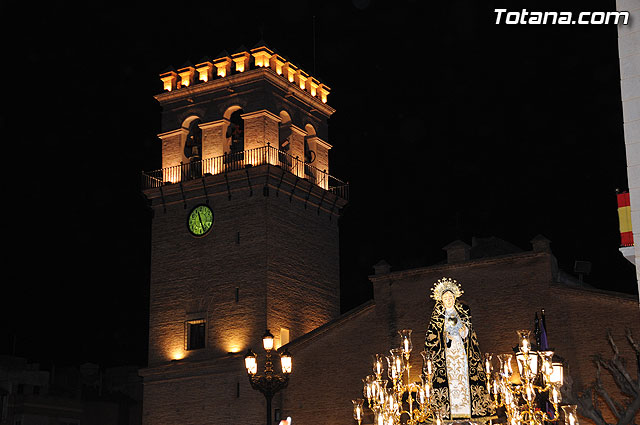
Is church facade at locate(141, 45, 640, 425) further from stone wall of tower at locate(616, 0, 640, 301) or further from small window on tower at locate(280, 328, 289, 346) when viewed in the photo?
stone wall of tower at locate(616, 0, 640, 301)

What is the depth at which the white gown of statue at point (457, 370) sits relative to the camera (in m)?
31.4

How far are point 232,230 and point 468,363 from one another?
10.8m

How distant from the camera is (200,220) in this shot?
38031mm

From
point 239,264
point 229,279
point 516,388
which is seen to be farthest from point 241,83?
point 516,388

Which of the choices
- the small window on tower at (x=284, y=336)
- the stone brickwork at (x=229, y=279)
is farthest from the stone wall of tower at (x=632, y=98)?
the small window on tower at (x=284, y=336)

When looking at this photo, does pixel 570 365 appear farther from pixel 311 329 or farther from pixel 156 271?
pixel 156 271

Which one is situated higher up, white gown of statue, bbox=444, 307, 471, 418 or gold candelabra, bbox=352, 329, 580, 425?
white gown of statue, bbox=444, 307, 471, 418

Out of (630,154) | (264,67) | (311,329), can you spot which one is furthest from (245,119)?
(630,154)

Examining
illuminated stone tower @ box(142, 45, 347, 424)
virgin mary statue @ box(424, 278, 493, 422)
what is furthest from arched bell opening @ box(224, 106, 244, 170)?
virgin mary statue @ box(424, 278, 493, 422)

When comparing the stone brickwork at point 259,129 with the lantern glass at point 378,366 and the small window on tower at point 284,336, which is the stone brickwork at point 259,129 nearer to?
the small window on tower at point 284,336

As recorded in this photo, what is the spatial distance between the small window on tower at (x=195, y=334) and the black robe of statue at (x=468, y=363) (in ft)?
30.2

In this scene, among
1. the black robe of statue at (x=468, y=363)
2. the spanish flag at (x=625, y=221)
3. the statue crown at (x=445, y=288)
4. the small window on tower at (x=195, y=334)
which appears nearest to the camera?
the spanish flag at (x=625, y=221)

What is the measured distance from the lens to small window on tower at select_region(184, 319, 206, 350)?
3688 cm

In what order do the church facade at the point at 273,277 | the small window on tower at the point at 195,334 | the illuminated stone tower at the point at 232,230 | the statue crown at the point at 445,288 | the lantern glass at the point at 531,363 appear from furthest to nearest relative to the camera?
the small window on tower at the point at 195,334 → the illuminated stone tower at the point at 232,230 → the statue crown at the point at 445,288 → the church facade at the point at 273,277 → the lantern glass at the point at 531,363
